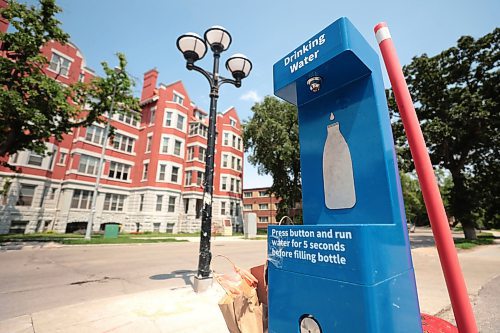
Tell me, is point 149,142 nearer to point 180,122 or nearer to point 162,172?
point 162,172

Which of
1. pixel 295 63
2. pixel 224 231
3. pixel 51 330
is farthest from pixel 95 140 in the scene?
pixel 295 63

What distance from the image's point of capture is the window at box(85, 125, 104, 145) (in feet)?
75.2

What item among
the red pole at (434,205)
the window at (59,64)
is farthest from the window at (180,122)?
the red pole at (434,205)

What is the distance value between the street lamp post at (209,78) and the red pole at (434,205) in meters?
4.05

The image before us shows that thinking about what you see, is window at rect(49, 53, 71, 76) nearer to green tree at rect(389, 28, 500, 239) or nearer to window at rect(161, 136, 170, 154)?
window at rect(161, 136, 170, 154)

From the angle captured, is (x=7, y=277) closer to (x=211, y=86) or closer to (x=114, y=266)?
(x=114, y=266)

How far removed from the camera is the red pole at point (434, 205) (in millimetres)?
993

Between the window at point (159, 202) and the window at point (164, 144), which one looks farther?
the window at point (164, 144)

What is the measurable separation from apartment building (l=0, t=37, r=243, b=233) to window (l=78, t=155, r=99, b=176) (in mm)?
81

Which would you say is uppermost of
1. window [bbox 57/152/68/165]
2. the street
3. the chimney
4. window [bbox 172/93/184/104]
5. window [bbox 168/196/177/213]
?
the chimney

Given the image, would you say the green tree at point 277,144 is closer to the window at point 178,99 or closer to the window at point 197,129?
the window at point 197,129

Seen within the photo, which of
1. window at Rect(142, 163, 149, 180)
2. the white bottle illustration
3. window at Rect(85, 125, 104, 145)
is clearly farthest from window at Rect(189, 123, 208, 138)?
the white bottle illustration

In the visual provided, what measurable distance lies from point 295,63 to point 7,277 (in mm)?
8435

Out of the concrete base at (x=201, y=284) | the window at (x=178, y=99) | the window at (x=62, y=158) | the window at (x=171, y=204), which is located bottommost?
the concrete base at (x=201, y=284)
